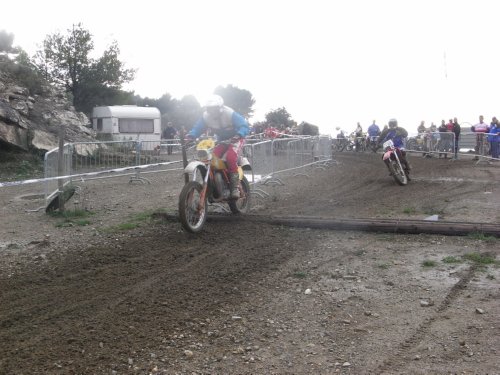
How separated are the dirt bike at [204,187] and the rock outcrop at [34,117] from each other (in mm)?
8125

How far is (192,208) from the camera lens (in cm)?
727

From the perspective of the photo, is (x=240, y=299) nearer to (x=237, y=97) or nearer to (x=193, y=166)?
(x=193, y=166)

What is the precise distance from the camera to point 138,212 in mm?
9547

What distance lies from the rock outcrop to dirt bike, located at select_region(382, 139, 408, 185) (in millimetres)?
8644

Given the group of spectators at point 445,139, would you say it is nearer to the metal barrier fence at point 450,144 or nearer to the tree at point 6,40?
the metal barrier fence at point 450,144

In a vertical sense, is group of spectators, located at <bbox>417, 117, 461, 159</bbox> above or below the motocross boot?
above

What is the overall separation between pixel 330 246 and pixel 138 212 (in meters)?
4.06

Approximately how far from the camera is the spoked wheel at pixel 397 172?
13.4m

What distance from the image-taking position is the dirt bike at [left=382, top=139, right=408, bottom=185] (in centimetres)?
1344

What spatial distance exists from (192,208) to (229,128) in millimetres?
1627

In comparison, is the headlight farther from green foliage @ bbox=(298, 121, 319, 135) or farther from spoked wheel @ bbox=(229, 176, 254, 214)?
green foliage @ bbox=(298, 121, 319, 135)

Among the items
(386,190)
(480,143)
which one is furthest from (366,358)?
(480,143)

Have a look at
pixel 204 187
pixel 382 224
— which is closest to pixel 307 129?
pixel 382 224

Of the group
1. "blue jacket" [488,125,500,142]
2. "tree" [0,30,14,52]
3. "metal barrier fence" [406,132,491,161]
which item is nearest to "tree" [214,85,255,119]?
"tree" [0,30,14,52]
